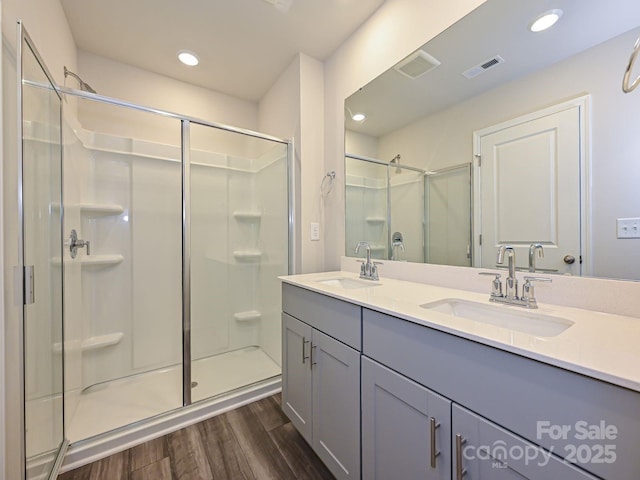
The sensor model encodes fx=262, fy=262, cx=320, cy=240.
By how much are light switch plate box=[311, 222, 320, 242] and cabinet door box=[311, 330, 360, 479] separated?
3.11ft

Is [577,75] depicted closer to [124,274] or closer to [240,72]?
[240,72]

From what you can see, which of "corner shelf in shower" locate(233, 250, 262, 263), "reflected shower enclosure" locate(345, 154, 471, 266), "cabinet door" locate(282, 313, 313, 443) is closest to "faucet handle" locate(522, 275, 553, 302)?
"reflected shower enclosure" locate(345, 154, 471, 266)

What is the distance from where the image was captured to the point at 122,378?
2.00 m

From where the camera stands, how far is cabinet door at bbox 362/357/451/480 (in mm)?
729

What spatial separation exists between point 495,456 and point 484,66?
146 centimetres

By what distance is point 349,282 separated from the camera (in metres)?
1.65

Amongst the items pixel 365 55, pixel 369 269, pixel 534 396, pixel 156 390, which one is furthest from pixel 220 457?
pixel 365 55

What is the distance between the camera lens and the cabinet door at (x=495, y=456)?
54 centimetres

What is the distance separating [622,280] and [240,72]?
2.70m

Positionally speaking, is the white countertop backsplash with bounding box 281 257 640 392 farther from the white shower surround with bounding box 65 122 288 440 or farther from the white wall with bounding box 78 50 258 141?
the white wall with bounding box 78 50 258 141

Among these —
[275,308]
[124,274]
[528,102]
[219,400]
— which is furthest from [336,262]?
[124,274]

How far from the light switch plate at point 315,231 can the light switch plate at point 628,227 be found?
1596 millimetres

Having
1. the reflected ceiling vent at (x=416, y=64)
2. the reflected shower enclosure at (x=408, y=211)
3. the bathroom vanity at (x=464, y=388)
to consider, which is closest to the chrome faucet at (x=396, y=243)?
the reflected shower enclosure at (x=408, y=211)

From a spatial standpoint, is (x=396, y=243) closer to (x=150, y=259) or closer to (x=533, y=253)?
(x=533, y=253)
